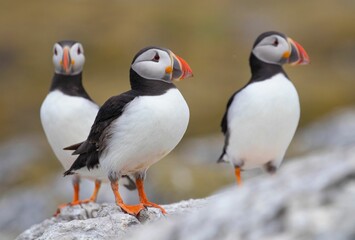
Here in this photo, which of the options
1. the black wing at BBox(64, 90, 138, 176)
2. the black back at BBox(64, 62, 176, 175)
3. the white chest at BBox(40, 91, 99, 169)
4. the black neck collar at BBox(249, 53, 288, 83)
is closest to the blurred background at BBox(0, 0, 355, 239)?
the white chest at BBox(40, 91, 99, 169)

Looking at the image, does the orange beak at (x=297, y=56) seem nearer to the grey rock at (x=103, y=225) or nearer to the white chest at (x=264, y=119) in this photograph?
the white chest at (x=264, y=119)

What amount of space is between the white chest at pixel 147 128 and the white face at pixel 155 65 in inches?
10.5

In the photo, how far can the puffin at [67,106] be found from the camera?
36.2 ft

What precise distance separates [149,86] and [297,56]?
245cm

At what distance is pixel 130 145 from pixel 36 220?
30.4 ft

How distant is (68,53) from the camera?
11.2 meters

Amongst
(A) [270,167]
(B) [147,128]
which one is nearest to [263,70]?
(A) [270,167]

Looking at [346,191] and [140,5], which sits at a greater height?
[346,191]

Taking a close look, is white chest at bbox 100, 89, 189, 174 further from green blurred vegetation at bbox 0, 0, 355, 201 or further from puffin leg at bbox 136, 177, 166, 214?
green blurred vegetation at bbox 0, 0, 355, 201

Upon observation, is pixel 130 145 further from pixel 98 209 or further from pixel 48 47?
pixel 48 47

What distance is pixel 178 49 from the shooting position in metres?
50.0

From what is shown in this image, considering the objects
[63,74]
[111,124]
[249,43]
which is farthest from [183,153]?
[249,43]

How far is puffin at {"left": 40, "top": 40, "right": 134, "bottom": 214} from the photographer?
36.2 ft

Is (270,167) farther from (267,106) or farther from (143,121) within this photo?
(143,121)
